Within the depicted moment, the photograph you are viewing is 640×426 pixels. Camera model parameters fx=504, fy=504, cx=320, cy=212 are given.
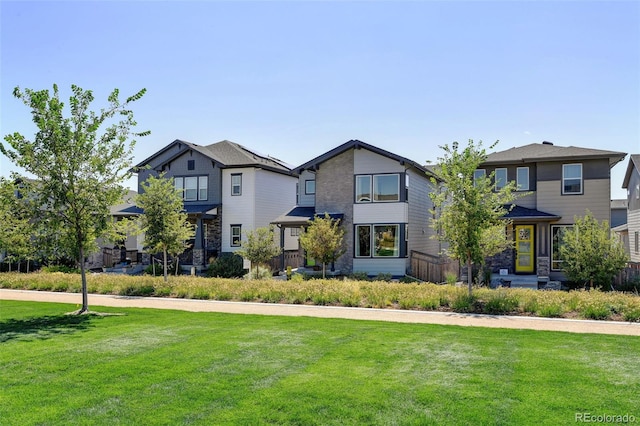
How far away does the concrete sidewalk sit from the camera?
11805 mm

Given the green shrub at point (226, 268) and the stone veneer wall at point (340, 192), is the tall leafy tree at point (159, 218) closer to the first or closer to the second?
the green shrub at point (226, 268)

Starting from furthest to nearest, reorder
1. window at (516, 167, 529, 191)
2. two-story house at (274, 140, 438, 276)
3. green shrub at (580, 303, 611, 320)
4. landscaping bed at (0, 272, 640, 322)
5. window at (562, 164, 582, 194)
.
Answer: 1. two-story house at (274, 140, 438, 276)
2. window at (516, 167, 529, 191)
3. window at (562, 164, 582, 194)
4. landscaping bed at (0, 272, 640, 322)
5. green shrub at (580, 303, 611, 320)

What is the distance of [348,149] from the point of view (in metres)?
25.4

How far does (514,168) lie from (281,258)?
13.0 metres

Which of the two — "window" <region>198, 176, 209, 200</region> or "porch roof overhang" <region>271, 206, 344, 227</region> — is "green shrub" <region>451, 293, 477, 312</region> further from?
"window" <region>198, 176, 209, 200</region>

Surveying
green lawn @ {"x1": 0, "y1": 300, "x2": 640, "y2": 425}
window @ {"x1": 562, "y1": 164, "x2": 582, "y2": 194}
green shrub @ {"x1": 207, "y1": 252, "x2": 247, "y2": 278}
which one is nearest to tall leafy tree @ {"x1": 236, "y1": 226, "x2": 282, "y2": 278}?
green shrub @ {"x1": 207, "y1": 252, "x2": 247, "y2": 278}

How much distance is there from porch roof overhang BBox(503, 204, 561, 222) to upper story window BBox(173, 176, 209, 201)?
1757 centimetres

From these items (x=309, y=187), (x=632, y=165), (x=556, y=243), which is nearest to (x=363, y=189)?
(x=309, y=187)

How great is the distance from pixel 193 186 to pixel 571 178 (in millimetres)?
20964

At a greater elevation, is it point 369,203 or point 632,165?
point 632,165

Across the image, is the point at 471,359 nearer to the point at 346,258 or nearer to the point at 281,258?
the point at 346,258

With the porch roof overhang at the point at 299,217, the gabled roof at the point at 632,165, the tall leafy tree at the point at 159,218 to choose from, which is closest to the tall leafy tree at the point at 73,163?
the tall leafy tree at the point at 159,218

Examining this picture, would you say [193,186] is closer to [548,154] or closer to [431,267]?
[431,267]

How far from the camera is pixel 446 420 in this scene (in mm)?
5793
